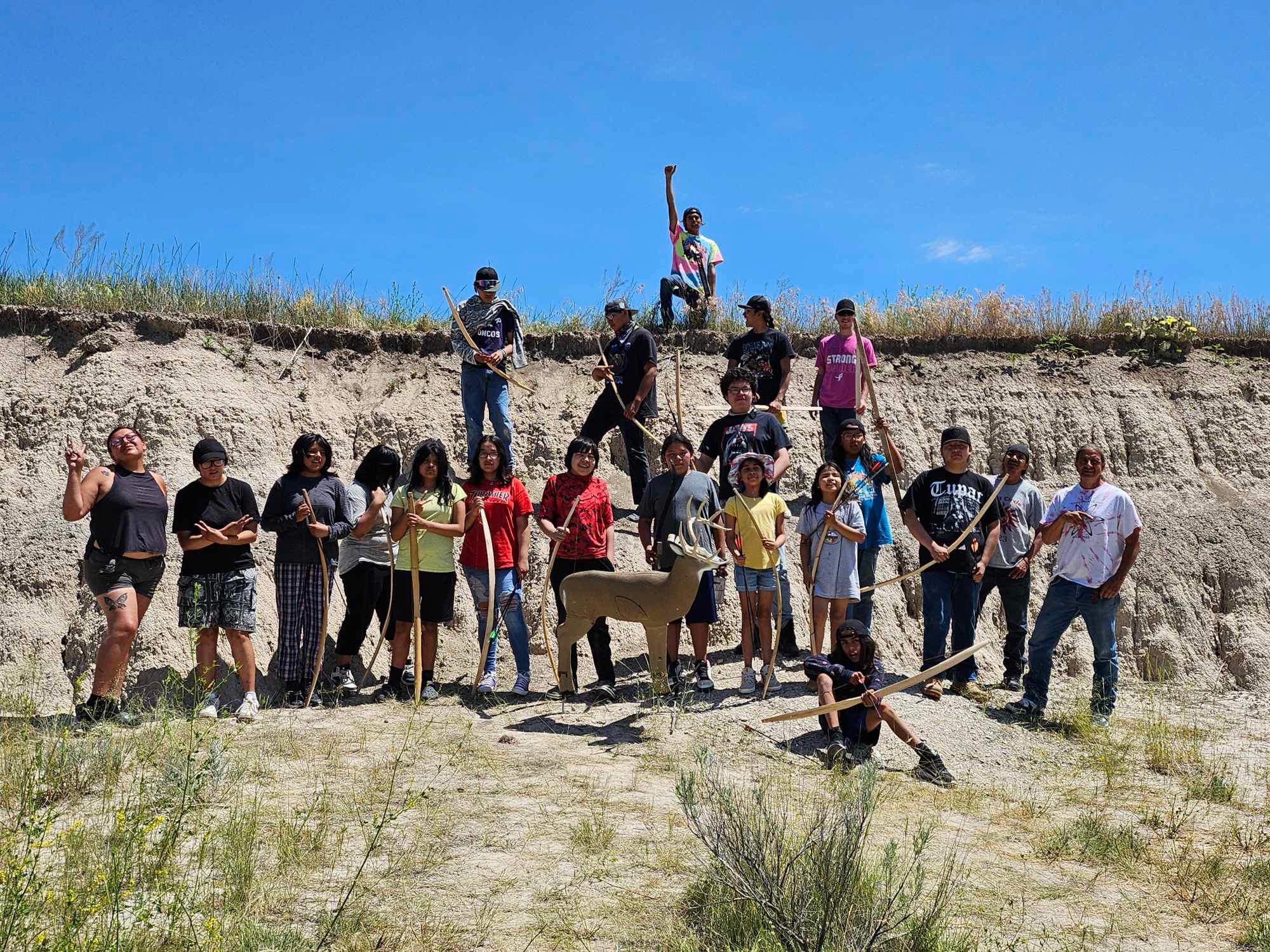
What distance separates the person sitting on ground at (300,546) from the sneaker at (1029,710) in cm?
602

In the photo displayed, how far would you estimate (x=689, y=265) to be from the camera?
529 inches

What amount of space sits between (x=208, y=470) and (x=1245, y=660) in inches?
463

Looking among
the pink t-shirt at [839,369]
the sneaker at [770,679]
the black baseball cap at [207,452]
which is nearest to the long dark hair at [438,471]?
the black baseball cap at [207,452]

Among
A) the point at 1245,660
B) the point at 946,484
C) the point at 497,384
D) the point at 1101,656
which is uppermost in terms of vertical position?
the point at 497,384

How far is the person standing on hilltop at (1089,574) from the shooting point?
8.60 m

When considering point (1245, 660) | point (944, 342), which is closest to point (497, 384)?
point (944, 342)

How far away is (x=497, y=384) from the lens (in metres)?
11.0

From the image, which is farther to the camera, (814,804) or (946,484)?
(946,484)

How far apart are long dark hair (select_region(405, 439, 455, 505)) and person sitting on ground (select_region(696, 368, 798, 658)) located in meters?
2.41

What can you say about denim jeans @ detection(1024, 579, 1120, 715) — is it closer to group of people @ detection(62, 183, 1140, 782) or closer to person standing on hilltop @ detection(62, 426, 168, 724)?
group of people @ detection(62, 183, 1140, 782)

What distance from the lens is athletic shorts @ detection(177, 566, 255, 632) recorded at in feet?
26.2

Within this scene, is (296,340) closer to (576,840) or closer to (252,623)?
(252,623)

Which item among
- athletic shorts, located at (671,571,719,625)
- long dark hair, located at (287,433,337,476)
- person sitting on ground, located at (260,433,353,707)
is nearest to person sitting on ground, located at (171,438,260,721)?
person sitting on ground, located at (260,433,353,707)

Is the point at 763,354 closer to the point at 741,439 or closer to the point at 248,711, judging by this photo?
the point at 741,439
